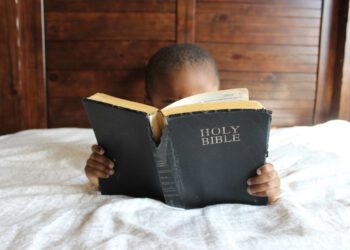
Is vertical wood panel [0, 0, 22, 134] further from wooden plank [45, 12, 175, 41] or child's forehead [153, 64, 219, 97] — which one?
child's forehead [153, 64, 219, 97]

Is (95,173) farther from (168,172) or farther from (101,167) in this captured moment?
(168,172)

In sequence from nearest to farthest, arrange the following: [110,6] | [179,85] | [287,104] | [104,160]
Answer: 1. [104,160]
2. [179,85]
3. [110,6]
4. [287,104]

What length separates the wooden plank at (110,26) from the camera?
1.40 m

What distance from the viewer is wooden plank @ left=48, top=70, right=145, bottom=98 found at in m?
1.44

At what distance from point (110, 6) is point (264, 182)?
3.33 feet

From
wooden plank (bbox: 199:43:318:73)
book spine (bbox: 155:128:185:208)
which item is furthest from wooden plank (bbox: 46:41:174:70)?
book spine (bbox: 155:128:185:208)

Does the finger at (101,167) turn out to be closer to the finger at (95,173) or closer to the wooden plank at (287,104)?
the finger at (95,173)

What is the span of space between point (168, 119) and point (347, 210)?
335mm

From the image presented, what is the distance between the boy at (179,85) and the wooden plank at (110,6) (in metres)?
0.44

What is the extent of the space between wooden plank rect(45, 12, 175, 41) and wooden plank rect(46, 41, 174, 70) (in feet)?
0.07

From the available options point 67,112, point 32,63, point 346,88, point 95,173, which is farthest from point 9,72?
point 346,88

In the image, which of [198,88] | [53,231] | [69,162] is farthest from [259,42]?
[53,231]

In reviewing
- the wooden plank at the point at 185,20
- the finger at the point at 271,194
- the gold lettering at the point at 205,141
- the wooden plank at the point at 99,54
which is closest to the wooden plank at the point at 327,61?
the wooden plank at the point at 185,20

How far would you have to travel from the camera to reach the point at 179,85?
0.83 meters
